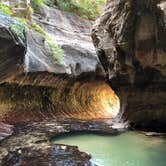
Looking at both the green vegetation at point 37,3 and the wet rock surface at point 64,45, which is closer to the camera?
the wet rock surface at point 64,45

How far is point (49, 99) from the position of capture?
51.5 feet

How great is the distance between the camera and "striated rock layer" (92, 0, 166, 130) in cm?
1018

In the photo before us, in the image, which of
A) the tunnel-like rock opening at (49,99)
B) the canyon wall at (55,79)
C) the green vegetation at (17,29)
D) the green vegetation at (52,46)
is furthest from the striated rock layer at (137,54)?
the green vegetation at (17,29)

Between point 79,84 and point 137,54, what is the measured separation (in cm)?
699

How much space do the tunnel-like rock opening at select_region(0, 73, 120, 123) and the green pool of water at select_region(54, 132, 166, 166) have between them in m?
3.35

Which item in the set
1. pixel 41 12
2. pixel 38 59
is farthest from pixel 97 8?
pixel 38 59

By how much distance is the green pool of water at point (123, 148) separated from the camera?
7.58 meters

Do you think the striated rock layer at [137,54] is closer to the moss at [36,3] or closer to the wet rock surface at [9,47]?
the wet rock surface at [9,47]

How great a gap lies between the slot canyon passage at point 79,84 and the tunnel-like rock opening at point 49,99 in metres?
0.04

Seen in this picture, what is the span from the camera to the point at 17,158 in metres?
7.12

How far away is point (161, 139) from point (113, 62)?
3457 mm

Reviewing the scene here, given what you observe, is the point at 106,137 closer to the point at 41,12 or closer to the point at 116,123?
the point at 116,123

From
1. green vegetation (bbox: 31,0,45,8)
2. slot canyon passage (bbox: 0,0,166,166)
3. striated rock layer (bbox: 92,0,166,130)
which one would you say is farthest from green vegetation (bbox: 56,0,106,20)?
striated rock layer (bbox: 92,0,166,130)

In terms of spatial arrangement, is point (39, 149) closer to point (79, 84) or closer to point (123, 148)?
point (123, 148)
